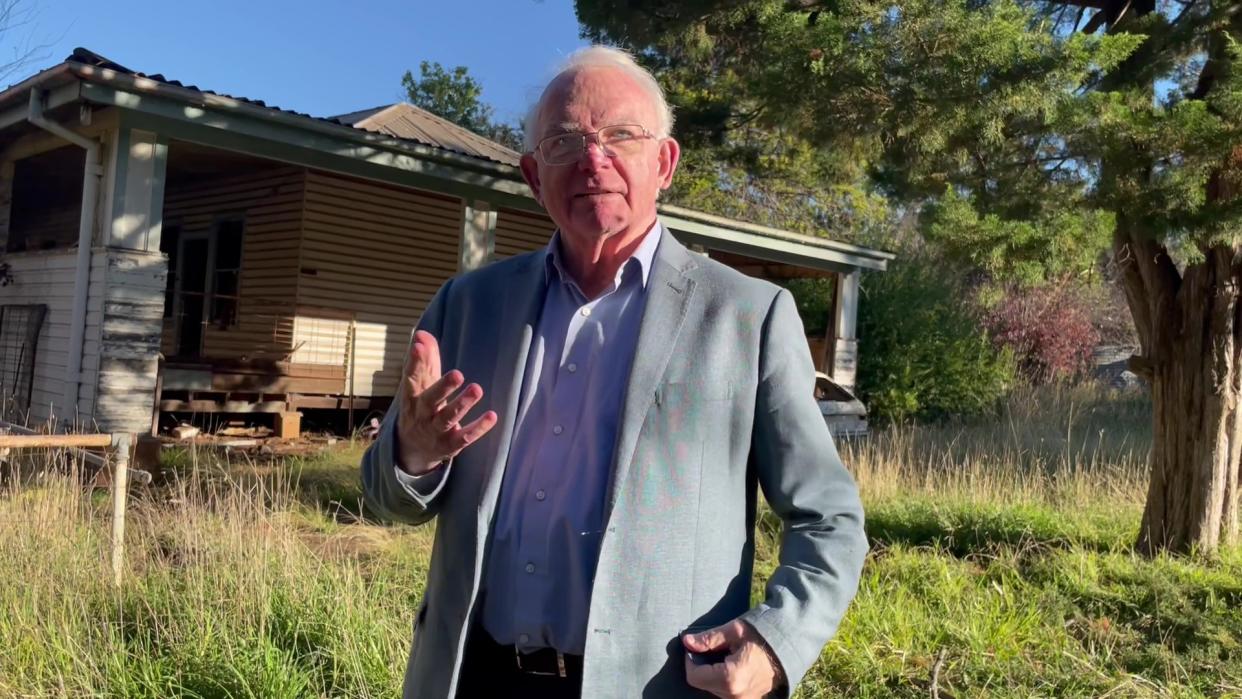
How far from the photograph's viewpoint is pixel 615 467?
1587 mm

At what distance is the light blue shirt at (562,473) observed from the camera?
1.62m

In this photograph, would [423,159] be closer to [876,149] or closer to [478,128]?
[876,149]

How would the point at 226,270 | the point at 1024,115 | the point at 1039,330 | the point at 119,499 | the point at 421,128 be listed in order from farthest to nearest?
1. the point at 1039,330
2. the point at 421,128
3. the point at 226,270
4. the point at 1024,115
5. the point at 119,499

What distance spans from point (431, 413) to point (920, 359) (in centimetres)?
1689

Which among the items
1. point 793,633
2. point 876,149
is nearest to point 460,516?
point 793,633

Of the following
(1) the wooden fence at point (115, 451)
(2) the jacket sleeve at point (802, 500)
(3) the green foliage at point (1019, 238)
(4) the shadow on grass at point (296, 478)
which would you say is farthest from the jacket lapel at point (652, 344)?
(4) the shadow on grass at point (296, 478)

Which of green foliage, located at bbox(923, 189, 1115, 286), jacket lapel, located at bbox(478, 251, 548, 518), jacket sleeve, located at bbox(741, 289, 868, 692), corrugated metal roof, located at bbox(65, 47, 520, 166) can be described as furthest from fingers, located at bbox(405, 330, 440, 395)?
corrugated metal roof, located at bbox(65, 47, 520, 166)

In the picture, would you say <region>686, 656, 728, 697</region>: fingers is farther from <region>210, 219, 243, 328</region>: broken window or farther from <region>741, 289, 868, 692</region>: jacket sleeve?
<region>210, 219, 243, 328</region>: broken window

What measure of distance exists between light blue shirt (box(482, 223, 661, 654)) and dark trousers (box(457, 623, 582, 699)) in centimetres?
4

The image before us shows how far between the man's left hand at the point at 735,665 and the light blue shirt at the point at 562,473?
19 centimetres

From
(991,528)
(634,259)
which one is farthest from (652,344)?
(991,528)

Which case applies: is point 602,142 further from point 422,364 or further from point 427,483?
point 427,483

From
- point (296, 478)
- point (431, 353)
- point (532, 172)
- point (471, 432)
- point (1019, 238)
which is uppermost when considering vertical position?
point (1019, 238)

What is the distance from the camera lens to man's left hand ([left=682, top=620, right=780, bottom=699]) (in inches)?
59.1
